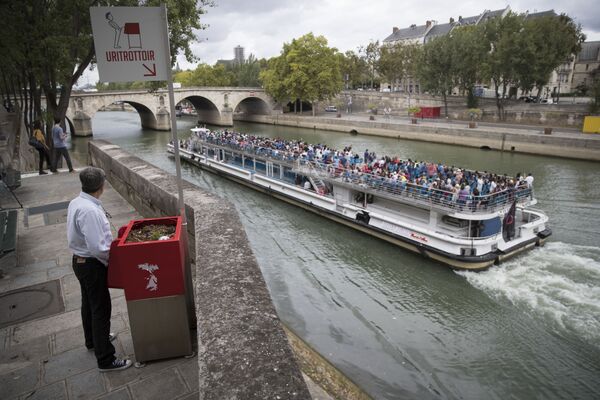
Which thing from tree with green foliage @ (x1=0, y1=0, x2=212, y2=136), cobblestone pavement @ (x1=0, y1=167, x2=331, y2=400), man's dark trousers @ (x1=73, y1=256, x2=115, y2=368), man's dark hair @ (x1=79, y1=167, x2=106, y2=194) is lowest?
cobblestone pavement @ (x1=0, y1=167, x2=331, y2=400)

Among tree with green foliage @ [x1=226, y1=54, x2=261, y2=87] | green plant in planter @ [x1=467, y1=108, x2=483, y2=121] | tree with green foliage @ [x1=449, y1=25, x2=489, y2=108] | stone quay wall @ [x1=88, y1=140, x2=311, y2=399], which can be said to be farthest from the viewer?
tree with green foliage @ [x1=226, y1=54, x2=261, y2=87]

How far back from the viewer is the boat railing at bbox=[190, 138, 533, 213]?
13.7m

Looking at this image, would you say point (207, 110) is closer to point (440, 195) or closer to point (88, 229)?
point (440, 195)

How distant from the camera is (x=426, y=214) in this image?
52.5 ft

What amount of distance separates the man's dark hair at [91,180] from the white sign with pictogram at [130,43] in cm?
80

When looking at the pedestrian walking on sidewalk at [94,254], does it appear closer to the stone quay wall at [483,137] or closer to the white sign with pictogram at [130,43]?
the white sign with pictogram at [130,43]

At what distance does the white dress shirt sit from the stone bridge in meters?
51.3

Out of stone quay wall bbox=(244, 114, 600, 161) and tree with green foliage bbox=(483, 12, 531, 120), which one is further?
tree with green foliage bbox=(483, 12, 531, 120)

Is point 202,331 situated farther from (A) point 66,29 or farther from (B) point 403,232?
(A) point 66,29

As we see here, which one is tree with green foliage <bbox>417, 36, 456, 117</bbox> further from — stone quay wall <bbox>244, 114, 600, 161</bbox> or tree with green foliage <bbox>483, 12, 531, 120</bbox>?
stone quay wall <bbox>244, 114, 600, 161</bbox>

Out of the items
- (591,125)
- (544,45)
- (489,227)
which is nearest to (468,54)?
(544,45)

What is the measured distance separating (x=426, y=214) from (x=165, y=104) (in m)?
53.3

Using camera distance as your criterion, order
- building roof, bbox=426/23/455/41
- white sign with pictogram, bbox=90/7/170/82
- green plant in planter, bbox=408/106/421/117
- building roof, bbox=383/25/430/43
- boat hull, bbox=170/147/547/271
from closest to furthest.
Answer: white sign with pictogram, bbox=90/7/170/82 → boat hull, bbox=170/147/547/271 → green plant in planter, bbox=408/106/421/117 → building roof, bbox=426/23/455/41 → building roof, bbox=383/25/430/43

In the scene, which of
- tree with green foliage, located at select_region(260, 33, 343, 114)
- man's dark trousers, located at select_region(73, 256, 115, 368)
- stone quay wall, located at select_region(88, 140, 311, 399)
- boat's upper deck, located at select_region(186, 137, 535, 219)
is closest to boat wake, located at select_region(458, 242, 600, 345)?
boat's upper deck, located at select_region(186, 137, 535, 219)
